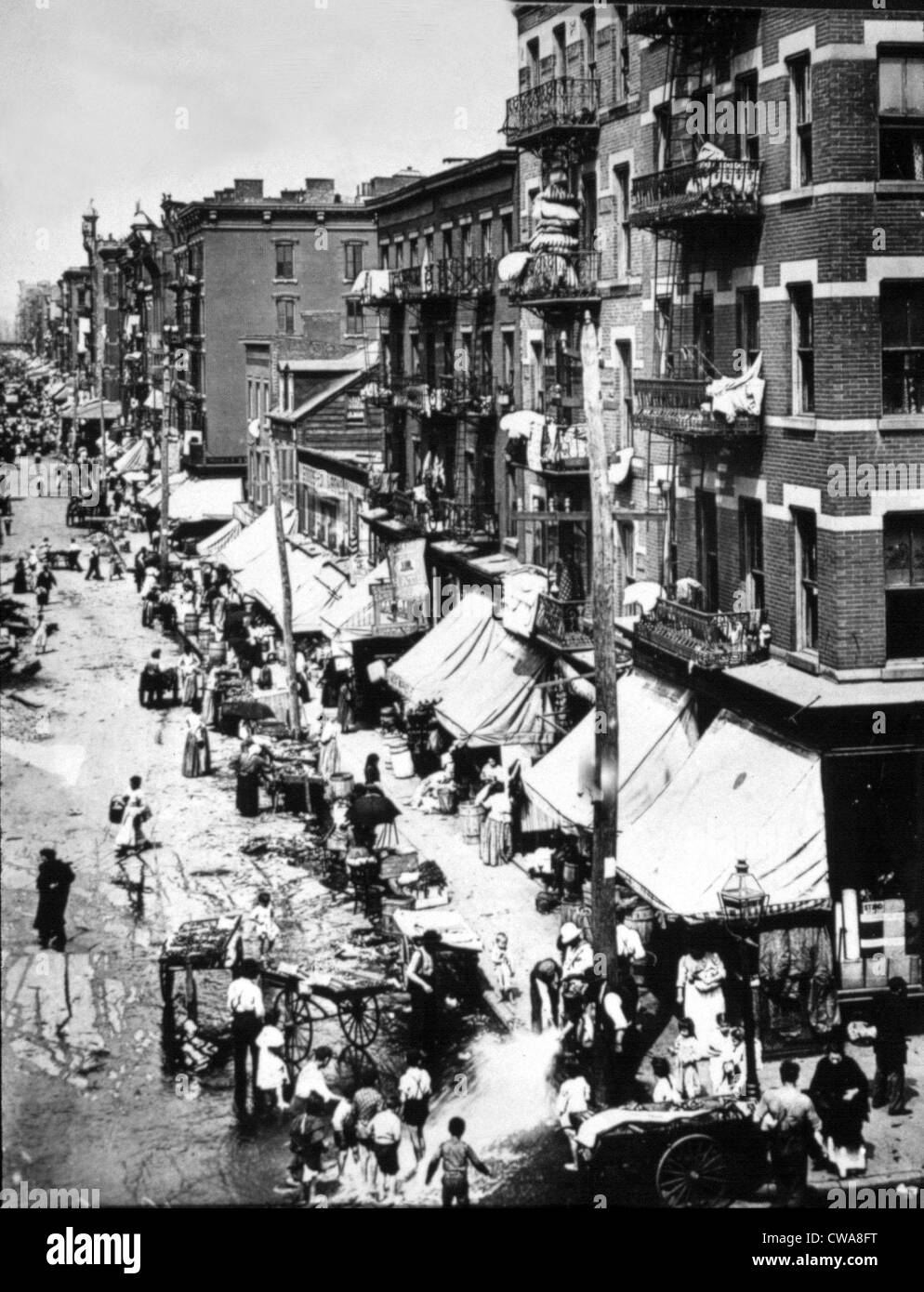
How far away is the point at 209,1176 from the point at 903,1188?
6.52 metres

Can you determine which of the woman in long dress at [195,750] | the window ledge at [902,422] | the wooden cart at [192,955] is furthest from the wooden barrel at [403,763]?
the window ledge at [902,422]

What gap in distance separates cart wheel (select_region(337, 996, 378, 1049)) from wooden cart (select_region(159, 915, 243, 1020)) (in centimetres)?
140

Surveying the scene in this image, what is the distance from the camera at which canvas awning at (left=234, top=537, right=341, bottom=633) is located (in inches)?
1363

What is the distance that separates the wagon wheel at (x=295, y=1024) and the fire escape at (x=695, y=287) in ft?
22.1

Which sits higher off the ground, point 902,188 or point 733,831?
point 902,188

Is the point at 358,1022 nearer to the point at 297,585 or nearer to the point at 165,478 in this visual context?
the point at 165,478

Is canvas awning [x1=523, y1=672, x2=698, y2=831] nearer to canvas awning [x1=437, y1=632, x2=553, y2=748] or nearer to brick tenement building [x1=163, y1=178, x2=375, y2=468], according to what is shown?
canvas awning [x1=437, y1=632, x2=553, y2=748]

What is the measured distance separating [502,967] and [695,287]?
9483 mm

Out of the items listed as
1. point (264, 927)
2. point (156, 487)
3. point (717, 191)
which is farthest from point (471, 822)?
point (156, 487)

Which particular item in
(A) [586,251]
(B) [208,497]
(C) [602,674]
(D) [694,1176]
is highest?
(A) [586,251]

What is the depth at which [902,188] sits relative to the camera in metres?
17.2

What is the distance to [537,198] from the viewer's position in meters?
25.0

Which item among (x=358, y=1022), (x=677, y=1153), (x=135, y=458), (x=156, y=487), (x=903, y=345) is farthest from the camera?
(x=156, y=487)
